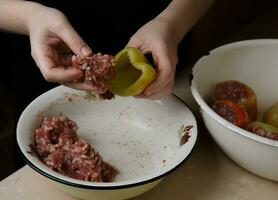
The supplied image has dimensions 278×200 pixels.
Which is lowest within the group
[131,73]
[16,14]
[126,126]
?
[126,126]

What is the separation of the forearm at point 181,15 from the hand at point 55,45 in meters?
0.20

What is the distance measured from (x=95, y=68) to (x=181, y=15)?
25 cm

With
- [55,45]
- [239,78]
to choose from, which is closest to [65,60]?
[55,45]

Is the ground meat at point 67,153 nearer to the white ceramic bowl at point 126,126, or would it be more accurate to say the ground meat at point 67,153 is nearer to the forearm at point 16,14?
the white ceramic bowl at point 126,126

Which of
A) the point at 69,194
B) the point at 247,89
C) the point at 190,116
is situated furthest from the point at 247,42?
the point at 69,194

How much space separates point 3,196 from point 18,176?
0.16ft

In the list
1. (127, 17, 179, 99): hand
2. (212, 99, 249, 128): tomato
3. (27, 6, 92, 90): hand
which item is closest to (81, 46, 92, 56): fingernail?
(27, 6, 92, 90): hand

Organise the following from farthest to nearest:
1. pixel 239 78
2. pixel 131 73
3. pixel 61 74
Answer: pixel 239 78
pixel 131 73
pixel 61 74

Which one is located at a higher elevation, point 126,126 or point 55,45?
point 55,45

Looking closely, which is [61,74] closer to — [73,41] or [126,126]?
[73,41]

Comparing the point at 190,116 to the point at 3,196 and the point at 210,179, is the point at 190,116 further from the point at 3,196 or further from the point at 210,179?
the point at 3,196

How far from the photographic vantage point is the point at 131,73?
0.81 m

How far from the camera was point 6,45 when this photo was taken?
1.12 m

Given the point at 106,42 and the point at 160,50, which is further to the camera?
the point at 106,42
